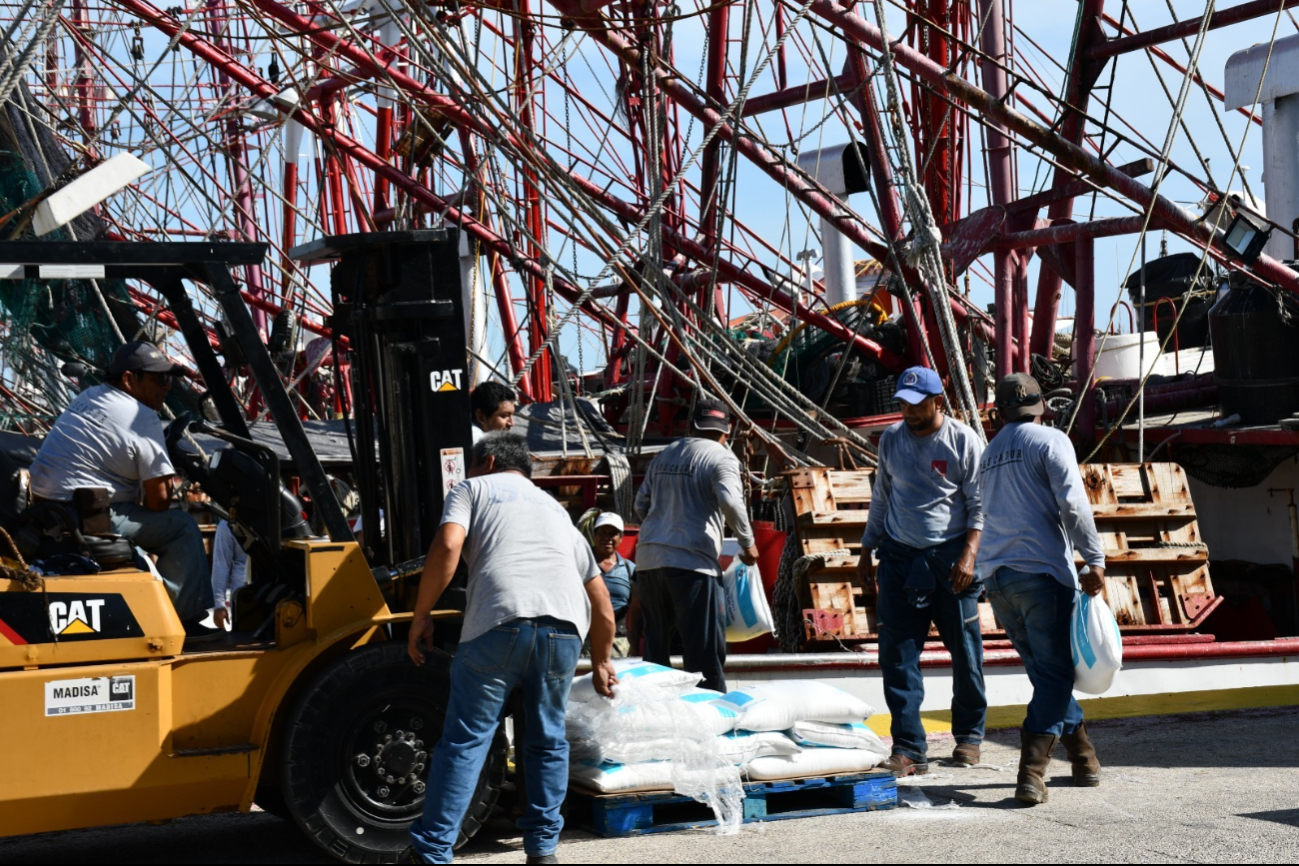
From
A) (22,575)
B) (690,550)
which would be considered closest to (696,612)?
(690,550)

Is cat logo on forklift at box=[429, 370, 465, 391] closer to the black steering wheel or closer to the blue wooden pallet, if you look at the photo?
the black steering wheel

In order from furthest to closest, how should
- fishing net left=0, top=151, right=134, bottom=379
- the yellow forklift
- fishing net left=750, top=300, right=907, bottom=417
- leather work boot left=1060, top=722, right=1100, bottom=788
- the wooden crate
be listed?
1. fishing net left=750, top=300, right=907, bottom=417
2. fishing net left=0, top=151, right=134, bottom=379
3. the wooden crate
4. leather work boot left=1060, top=722, right=1100, bottom=788
5. the yellow forklift

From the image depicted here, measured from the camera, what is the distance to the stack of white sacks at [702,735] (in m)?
5.68

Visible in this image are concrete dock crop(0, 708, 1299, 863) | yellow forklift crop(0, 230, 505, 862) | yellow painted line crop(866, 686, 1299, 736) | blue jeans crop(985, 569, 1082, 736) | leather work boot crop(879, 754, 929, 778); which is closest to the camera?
yellow forklift crop(0, 230, 505, 862)

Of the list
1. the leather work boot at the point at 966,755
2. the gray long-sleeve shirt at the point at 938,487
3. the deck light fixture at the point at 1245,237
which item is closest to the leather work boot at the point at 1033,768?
the leather work boot at the point at 966,755

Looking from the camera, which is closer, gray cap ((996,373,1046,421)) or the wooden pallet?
gray cap ((996,373,1046,421))

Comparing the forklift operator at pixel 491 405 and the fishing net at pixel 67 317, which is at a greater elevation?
the fishing net at pixel 67 317

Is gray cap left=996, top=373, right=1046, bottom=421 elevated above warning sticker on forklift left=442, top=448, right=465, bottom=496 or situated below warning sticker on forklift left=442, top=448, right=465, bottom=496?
above

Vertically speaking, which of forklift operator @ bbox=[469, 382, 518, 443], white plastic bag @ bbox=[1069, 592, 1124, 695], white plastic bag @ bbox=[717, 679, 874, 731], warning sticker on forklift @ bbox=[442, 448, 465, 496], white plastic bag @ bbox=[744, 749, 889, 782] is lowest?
white plastic bag @ bbox=[744, 749, 889, 782]

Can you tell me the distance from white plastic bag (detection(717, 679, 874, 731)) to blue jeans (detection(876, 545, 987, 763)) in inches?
14.6

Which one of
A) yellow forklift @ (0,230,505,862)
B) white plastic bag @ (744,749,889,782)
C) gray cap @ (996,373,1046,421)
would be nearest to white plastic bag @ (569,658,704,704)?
white plastic bag @ (744,749,889,782)

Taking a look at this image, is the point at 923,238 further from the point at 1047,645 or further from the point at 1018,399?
the point at 1047,645

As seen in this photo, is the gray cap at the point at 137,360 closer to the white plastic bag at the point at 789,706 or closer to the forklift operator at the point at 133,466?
the forklift operator at the point at 133,466

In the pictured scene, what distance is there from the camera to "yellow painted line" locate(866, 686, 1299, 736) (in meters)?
8.05
